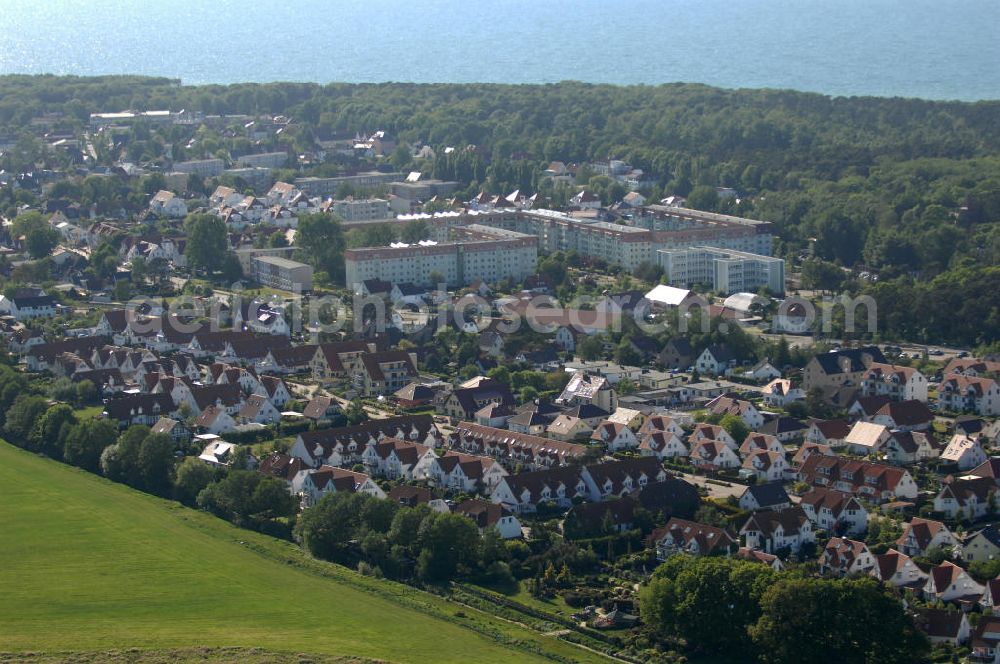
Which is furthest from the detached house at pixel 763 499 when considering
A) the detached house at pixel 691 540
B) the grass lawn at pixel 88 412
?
the grass lawn at pixel 88 412

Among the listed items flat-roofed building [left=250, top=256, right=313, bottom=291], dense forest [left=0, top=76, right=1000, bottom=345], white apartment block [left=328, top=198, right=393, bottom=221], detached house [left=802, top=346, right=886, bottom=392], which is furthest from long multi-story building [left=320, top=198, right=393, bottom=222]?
detached house [left=802, top=346, right=886, bottom=392]

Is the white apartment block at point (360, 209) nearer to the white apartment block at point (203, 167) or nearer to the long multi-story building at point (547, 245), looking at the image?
the long multi-story building at point (547, 245)

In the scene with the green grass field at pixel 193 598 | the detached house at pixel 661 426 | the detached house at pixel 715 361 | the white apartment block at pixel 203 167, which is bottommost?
the green grass field at pixel 193 598

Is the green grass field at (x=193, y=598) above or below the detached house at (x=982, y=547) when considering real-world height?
below

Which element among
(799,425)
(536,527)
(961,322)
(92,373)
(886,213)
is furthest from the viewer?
(886,213)

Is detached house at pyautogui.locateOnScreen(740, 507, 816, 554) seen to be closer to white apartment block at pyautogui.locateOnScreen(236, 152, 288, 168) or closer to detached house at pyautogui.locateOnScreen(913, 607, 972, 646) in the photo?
detached house at pyautogui.locateOnScreen(913, 607, 972, 646)

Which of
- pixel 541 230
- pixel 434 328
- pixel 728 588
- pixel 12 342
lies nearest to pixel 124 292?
pixel 12 342

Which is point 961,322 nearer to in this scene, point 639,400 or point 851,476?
point 639,400
